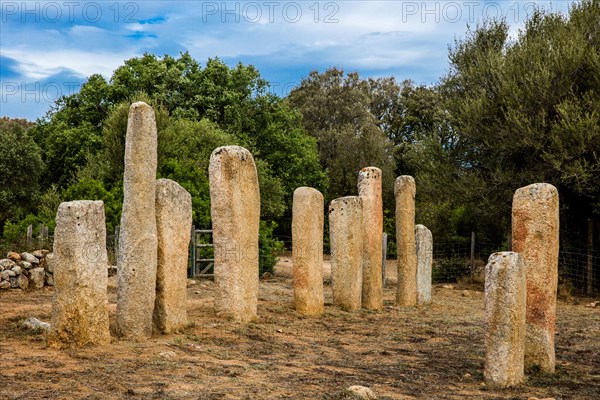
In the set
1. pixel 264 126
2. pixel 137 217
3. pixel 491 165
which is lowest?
pixel 137 217

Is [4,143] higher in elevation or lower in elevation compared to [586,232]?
higher

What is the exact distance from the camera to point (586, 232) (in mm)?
21141

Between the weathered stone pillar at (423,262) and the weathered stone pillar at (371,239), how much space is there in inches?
54.0

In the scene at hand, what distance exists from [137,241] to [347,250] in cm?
517

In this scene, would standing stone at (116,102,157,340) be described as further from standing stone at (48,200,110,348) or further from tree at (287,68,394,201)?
tree at (287,68,394,201)

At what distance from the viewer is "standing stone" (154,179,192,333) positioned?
35.0 ft

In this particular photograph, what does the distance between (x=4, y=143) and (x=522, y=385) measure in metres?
Result: 28.7

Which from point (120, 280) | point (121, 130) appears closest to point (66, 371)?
point (120, 280)

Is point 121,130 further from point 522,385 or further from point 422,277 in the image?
point 522,385

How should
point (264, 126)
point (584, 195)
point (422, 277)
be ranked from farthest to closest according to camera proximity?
1. point (264, 126)
2. point (584, 195)
3. point (422, 277)

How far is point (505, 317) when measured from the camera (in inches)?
317

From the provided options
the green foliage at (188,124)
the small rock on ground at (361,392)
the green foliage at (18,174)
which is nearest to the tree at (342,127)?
the green foliage at (188,124)

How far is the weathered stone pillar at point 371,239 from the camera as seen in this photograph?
15016 millimetres

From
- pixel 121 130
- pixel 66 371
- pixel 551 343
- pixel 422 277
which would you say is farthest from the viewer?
pixel 121 130
